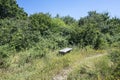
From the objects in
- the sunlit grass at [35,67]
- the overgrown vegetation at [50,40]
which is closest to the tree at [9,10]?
the overgrown vegetation at [50,40]

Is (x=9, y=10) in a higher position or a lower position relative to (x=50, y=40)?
higher

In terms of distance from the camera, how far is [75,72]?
7.77m

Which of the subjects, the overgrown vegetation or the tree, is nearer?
the overgrown vegetation

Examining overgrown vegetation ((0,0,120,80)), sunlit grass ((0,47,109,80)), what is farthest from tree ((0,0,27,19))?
sunlit grass ((0,47,109,80))

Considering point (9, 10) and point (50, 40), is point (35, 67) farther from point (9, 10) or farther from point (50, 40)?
point (9, 10)

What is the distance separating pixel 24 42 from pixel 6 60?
278 centimetres

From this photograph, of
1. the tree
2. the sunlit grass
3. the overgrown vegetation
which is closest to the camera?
the sunlit grass

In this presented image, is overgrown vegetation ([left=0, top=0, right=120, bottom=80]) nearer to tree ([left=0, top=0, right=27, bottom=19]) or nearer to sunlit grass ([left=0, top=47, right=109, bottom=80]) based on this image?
sunlit grass ([left=0, top=47, right=109, bottom=80])

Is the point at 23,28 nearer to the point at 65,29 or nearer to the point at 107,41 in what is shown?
the point at 65,29

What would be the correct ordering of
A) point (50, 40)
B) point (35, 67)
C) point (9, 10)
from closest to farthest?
point (35, 67), point (50, 40), point (9, 10)

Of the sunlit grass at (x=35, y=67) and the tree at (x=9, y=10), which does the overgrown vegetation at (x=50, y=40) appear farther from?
the tree at (x=9, y=10)

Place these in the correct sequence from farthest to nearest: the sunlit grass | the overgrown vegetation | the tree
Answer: the tree < the overgrown vegetation < the sunlit grass

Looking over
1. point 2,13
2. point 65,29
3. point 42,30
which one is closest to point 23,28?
point 42,30

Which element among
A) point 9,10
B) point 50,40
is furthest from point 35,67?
point 9,10
